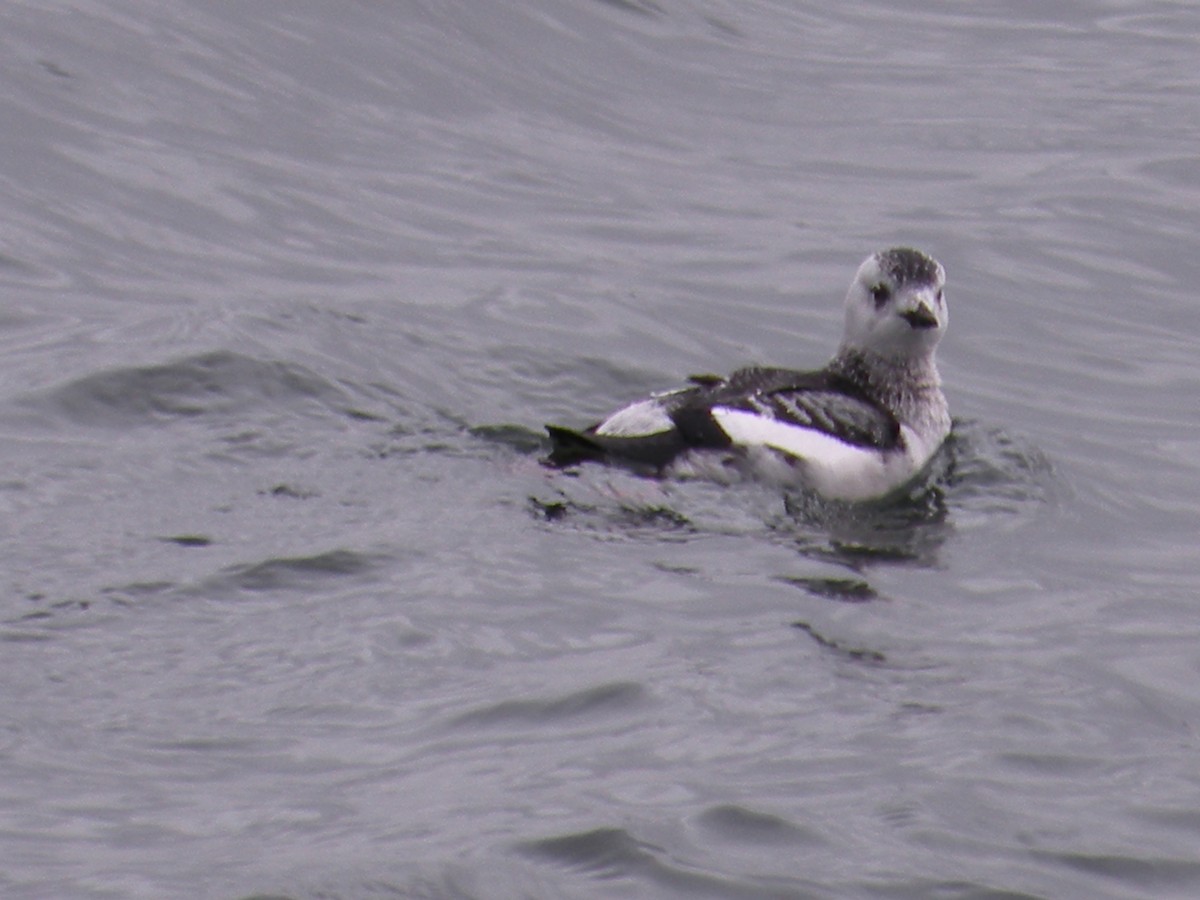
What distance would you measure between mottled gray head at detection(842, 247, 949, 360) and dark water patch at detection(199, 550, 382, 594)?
10.7 ft

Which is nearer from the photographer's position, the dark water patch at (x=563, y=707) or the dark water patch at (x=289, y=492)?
the dark water patch at (x=563, y=707)

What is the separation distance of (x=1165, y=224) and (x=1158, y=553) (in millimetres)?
5538

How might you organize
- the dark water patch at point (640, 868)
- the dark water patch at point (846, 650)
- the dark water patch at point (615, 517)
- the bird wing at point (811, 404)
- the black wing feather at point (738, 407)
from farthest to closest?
the bird wing at point (811, 404) < the black wing feather at point (738, 407) < the dark water patch at point (615, 517) < the dark water patch at point (846, 650) < the dark water patch at point (640, 868)

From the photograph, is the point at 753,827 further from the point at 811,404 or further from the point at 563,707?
the point at 811,404

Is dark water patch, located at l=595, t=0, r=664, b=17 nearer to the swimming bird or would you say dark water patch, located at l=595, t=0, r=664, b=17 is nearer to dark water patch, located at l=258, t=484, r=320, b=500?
the swimming bird

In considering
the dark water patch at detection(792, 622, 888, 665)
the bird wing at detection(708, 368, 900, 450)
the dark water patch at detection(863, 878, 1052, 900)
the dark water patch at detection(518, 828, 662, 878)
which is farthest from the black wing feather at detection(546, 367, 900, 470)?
the dark water patch at detection(863, 878, 1052, 900)

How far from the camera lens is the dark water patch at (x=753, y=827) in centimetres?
598

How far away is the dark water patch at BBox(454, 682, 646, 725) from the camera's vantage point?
666 centimetres

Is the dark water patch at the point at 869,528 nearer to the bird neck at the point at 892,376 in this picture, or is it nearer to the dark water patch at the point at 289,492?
the bird neck at the point at 892,376

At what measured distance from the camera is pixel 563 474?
9000 millimetres

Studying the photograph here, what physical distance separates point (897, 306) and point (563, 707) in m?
3.95

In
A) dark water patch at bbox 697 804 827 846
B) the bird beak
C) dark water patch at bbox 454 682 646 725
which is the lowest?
dark water patch at bbox 697 804 827 846

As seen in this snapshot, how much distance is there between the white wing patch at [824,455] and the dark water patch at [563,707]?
2293 millimetres

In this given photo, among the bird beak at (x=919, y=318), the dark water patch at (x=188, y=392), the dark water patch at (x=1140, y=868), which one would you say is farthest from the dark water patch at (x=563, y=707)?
the bird beak at (x=919, y=318)
